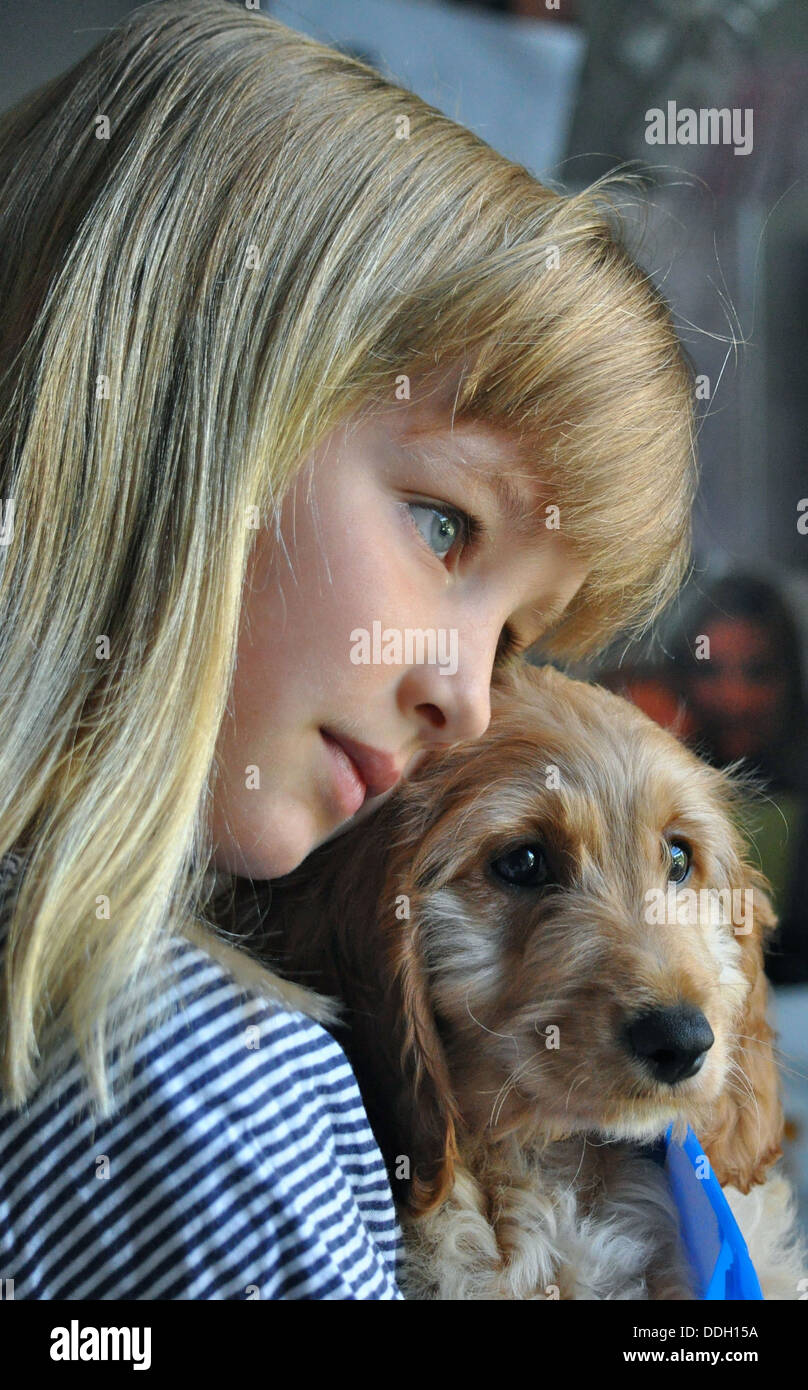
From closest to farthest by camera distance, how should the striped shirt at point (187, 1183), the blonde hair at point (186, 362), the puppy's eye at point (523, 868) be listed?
the striped shirt at point (187, 1183) < the blonde hair at point (186, 362) < the puppy's eye at point (523, 868)

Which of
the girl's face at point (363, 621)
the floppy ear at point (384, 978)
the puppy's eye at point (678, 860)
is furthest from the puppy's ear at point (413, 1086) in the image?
the puppy's eye at point (678, 860)

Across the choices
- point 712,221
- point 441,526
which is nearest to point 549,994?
point 441,526

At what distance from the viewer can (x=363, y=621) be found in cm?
75

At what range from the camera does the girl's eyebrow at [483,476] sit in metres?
0.76

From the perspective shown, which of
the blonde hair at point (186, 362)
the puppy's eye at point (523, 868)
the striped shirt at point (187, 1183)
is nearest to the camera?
the striped shirt at point (187, 1183)

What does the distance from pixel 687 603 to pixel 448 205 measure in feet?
1.30

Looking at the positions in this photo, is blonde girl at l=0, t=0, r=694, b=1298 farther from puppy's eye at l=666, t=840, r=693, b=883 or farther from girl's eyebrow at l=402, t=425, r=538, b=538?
puppy's eye at l=666, t=840, r=693, b=883

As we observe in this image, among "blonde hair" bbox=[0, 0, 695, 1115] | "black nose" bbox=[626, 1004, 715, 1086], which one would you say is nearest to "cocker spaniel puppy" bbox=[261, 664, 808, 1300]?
"black nose" bbox=[626, 1004, 715, 1086]

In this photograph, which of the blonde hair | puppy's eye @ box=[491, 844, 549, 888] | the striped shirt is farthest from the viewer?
puppy's eye @ box=[491, 844, 549, 888]

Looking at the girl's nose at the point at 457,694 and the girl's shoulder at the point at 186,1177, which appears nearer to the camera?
the girl's shoulder at the point at 186,1177

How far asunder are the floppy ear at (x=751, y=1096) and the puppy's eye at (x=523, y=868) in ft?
0.60

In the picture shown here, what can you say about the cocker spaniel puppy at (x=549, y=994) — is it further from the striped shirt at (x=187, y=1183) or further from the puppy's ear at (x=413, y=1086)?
the striped shirt at (x=187, y=1183)

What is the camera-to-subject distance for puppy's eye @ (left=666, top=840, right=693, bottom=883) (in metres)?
0.88
